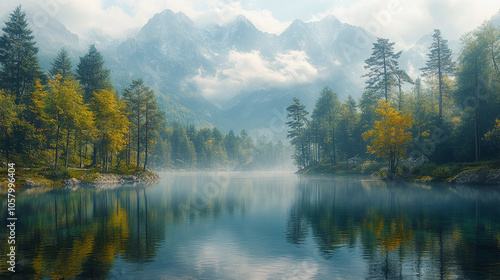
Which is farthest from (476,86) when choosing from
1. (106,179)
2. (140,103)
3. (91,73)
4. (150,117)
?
(91,73)

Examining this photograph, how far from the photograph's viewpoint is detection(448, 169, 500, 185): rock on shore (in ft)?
154

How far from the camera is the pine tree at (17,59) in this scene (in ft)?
229

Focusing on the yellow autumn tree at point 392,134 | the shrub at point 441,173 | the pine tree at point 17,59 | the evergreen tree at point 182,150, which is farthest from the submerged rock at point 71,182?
the evergreen tree at point 182,150

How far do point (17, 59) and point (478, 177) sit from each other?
8551cm

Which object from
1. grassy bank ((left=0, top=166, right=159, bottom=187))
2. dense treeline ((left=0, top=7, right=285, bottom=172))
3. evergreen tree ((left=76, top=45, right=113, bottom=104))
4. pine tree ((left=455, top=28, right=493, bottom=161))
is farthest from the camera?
evergreen tree ((left=76, top=45, right=113, bottom=104))

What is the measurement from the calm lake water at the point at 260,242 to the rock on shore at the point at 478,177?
2174cm

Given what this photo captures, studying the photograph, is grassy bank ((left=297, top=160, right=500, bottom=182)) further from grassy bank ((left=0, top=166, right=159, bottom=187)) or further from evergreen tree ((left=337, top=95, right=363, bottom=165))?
grassy bank ((left=0, top=166, right=159, bottom=187))

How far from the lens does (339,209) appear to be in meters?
28.7

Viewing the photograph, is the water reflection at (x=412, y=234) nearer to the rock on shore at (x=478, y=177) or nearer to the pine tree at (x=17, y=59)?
the rock on shore at (x=478, y=177)

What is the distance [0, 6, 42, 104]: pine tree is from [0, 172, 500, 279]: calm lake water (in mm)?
53433

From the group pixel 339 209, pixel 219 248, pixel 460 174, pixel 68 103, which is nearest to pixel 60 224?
pixel 219 248

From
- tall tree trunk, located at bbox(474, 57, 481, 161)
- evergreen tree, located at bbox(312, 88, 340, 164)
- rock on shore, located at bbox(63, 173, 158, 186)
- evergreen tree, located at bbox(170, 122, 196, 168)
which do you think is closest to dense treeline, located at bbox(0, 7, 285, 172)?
rock on shore, located at bbox(63, 173, 158, 186)

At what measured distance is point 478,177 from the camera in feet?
158

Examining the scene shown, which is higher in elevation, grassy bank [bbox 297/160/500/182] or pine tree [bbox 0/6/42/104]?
pine tree [bbox 0/6/42/104]
